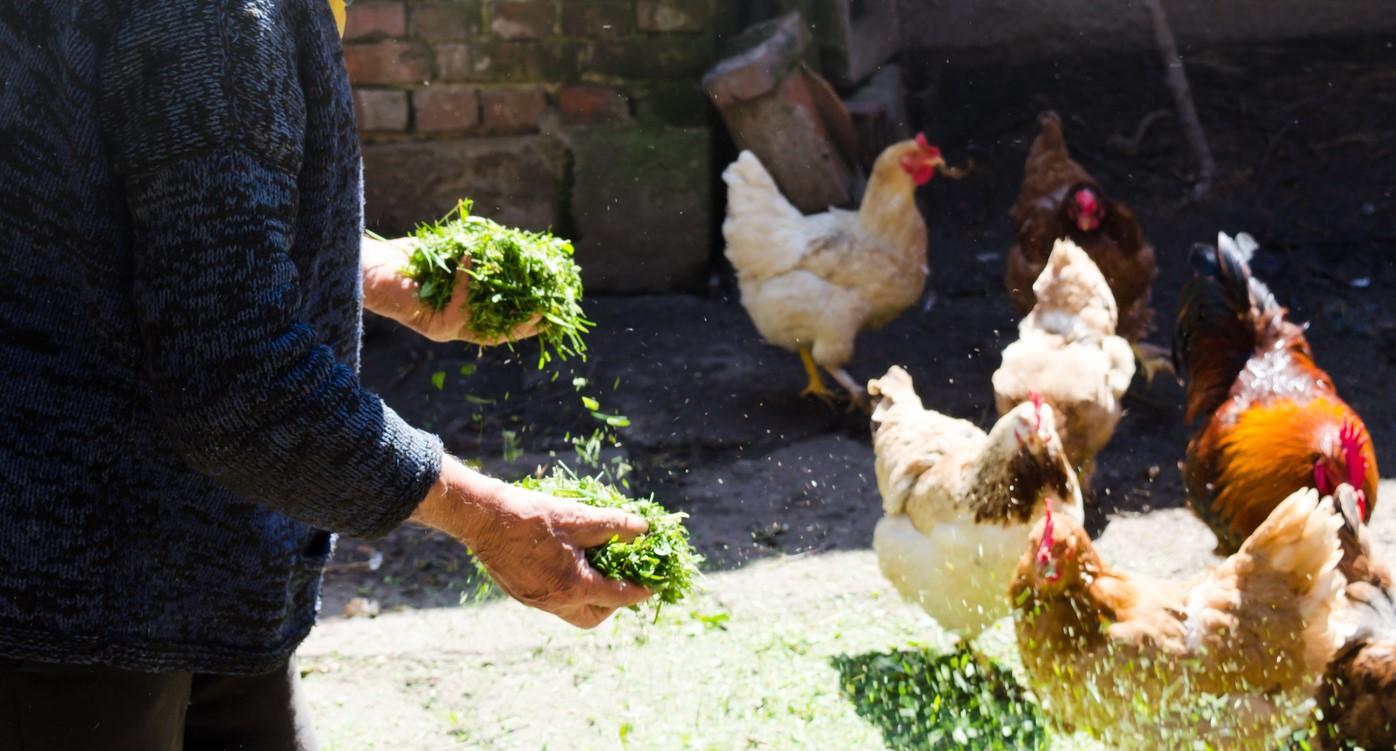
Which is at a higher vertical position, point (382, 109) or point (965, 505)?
point (965, 505)

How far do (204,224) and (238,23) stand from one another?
0.20 metres

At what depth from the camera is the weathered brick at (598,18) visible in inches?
238

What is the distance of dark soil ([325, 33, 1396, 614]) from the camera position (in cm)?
479

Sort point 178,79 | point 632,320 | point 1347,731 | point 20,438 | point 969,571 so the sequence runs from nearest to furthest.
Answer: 1. point 178,79
2. point 20,438
3. point 1347,731
4. point 969,571
5. point 632,320

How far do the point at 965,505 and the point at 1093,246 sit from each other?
2210mm

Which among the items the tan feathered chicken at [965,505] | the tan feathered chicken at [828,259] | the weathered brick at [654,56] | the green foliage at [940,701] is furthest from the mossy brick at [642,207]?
the green foliage at [940,701]

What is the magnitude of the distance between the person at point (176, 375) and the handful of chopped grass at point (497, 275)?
65 centimetres

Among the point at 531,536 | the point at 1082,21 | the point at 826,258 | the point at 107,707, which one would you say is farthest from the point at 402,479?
the point at 1082,21

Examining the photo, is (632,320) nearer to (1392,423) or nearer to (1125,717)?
(1392,423)

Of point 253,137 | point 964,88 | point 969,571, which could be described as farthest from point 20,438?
point 964,88

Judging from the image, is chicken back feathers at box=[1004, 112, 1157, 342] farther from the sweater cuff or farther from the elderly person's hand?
the sweater cuff

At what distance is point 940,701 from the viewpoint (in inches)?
136

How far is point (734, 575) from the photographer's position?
13.8 ft

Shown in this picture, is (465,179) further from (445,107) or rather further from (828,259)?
(828,259)
